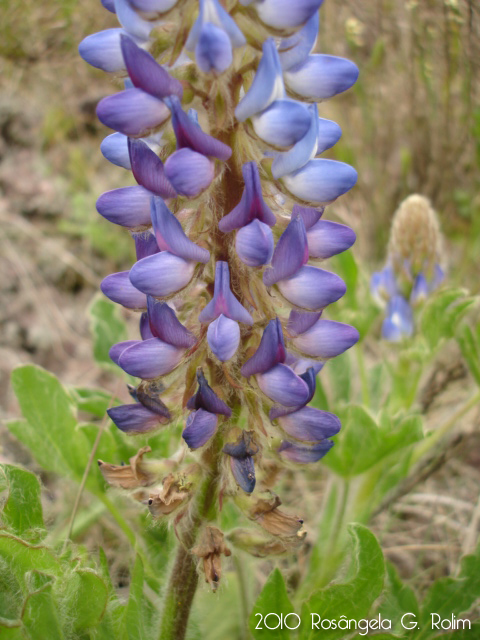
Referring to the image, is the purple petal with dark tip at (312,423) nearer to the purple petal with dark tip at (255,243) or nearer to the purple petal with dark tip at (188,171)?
the purple petal with dark tip at (255,243)

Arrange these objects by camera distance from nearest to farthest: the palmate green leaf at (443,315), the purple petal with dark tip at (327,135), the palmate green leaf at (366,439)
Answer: the purple petal with dark tip at (327,135), the palmate green leaf at (366,439), the palmate green leaf at (443,315)

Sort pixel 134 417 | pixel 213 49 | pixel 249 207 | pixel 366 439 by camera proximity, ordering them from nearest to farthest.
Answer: pixel 213 49, pixel 249 207, pixel 134 417, pixel 366 439

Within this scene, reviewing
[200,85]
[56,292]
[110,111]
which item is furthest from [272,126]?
[56,292]

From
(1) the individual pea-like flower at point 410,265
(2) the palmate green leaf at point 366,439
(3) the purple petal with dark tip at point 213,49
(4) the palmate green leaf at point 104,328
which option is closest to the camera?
(3) the purple petal with dark tip at point 213,49

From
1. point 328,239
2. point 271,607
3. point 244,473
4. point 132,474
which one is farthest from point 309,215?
point 271,607

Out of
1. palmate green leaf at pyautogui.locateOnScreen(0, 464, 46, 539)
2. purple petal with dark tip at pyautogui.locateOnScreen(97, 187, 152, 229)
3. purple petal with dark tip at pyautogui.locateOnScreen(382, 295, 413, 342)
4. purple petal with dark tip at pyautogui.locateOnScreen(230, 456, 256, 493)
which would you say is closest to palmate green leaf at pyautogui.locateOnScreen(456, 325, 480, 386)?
purple petal with dark tip at pyautogui.locateOnScreen(382, 295, 413, 342)

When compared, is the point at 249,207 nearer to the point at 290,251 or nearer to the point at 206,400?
the point at 290,251

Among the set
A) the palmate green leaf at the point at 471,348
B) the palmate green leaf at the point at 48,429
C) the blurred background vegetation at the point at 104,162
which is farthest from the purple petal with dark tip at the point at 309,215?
the blurred background vegetation at the point at 104,162

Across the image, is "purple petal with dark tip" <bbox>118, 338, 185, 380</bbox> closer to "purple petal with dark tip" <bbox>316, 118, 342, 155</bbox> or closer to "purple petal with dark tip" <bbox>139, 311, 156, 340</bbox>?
"purple petal with dark tip" <bbox>139, 311, 156, 340</bbox>
